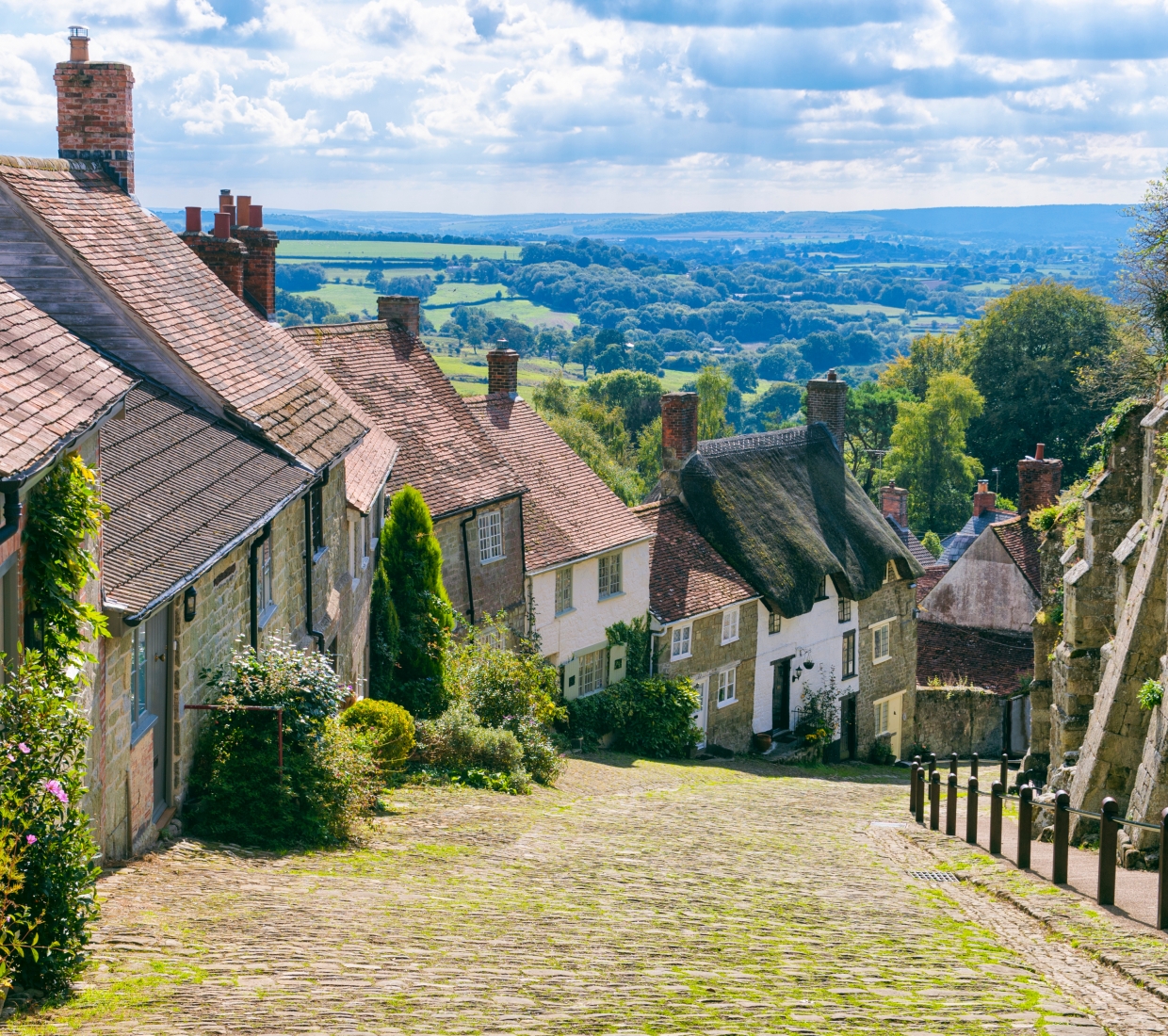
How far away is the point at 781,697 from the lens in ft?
120

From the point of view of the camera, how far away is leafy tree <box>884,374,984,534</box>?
74.0 meters

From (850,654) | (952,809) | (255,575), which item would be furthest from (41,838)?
(850,654)

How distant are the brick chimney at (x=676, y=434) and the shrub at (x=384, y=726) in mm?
19164

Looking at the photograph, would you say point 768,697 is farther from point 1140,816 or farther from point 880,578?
point 1140,816

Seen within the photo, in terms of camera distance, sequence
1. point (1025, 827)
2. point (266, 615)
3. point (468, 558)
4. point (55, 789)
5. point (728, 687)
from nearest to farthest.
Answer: point (55, 789), point (1025, 827), point (266, 615), point (468, 558), point (728, 687)

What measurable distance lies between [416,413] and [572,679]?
7215mm

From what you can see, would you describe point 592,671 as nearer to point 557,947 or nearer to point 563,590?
point 563,590

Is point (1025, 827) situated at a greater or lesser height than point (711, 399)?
lesser

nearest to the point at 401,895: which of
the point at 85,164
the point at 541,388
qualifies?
the point at 85,164

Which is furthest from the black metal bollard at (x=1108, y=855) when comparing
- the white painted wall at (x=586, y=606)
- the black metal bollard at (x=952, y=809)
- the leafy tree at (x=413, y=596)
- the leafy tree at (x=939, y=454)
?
the leafy tree at (x=939, y=454)

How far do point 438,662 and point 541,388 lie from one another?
65374 millimetres

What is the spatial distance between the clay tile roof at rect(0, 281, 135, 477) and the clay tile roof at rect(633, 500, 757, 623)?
22.2 m

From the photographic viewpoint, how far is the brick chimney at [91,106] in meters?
18.1

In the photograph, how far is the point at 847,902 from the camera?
12766mm
